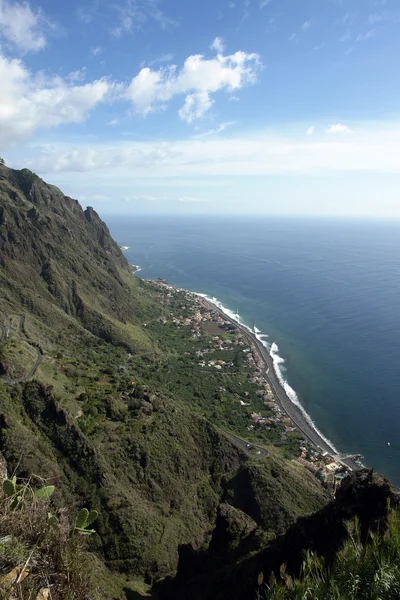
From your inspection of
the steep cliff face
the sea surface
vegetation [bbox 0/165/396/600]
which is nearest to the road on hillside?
vegetation [bbox 0/165/396/600]

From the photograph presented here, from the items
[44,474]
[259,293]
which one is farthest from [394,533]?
[259,293]

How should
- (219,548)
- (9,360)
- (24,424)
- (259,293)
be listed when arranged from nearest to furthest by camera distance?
(219,548) < (24,424) < (9,360) < (259,293)

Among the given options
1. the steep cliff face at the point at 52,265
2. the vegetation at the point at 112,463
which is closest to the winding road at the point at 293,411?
the vegetation at the point at 112,463

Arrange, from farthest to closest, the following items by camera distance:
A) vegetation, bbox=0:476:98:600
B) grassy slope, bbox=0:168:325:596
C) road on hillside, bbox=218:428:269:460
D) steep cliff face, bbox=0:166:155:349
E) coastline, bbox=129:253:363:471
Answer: steep cliff face, bbox=0:166:155:349
coastline, bbox=129:253:363:471
road on hillside, bbox=218:428:269:460
grassy slope, bbox=0:168:325:596
vegetation, bbox=0:476:98:600

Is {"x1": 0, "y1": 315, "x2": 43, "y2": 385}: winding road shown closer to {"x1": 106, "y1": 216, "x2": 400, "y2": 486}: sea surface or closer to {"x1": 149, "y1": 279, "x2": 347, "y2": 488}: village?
{"x1": 149, "y1": 279, "x2": 347, "y2": 488}: village

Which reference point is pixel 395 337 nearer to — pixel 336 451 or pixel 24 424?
pixel 336 451

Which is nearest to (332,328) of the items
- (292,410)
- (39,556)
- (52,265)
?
(292,410)
